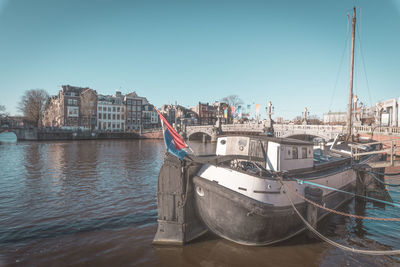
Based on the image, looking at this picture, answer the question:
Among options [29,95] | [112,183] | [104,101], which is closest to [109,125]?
[104,101]

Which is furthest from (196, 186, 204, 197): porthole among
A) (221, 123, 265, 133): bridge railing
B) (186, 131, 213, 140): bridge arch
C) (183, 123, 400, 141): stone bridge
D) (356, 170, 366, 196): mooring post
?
(186, 131, 213, 140): bridge arch

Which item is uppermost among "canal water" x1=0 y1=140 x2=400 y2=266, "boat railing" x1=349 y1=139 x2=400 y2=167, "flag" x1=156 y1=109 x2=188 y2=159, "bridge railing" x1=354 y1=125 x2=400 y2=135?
"bridge railing" x1=354 y1=125 x2=400 y2=135

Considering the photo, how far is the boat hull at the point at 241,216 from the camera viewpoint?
24.1ft

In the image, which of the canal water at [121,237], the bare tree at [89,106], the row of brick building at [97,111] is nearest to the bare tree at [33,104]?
the row of brick building at [97,111]

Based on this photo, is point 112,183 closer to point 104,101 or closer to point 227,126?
point 227,126

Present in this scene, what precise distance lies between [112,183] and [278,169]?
1189 centimetres

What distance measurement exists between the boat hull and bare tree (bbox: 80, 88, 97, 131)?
7518 centimetres

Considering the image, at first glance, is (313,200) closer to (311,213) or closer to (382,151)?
(311,213)

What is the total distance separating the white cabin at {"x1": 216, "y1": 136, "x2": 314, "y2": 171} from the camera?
28.5 feet

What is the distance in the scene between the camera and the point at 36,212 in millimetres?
10438

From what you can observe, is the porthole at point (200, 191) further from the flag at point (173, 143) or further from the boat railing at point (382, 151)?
the boat railing at point (382, 151)

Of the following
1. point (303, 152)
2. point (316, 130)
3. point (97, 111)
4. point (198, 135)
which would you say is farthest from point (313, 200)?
point (97, 111)

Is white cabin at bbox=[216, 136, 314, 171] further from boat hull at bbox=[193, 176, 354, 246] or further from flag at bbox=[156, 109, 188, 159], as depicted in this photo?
flag at bbox=[156, 109, 188, 159]

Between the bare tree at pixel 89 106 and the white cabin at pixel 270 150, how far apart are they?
7440 cm
